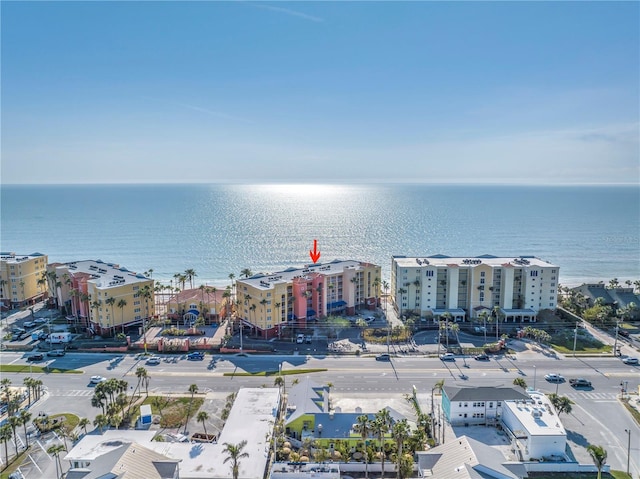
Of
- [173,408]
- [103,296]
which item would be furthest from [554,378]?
[103,296]

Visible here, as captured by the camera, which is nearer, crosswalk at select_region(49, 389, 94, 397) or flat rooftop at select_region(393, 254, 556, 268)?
crosswalk at select_region(49, 389, 94, 397)

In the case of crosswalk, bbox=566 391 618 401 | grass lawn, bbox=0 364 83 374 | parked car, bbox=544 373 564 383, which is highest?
parked car, bbox=544 373 564 383

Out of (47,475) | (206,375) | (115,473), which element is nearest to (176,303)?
(206,375)

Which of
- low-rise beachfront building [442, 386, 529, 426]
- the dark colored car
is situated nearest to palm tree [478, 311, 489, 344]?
low-rise beachfront building [442, 386, 529, 426]

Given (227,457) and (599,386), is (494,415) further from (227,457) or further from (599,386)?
(227,457)

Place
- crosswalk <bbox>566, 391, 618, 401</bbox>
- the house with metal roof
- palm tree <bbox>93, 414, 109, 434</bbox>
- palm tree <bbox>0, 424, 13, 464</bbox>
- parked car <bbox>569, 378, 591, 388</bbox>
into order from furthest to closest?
parked car <bbox>569, 378, 591, 388</bbox> < crosswalk <bbox>566, 391, 618, 401</bbox> < palm tree <bbox>93, 414, 109, 434</bbox> < palm tree <bbox>0, 424, 13, 464</bbox> < the house with metal roof

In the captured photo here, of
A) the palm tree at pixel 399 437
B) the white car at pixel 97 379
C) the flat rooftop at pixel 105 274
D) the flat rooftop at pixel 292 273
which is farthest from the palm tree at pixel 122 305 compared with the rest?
the palm tree at pixel 399 437

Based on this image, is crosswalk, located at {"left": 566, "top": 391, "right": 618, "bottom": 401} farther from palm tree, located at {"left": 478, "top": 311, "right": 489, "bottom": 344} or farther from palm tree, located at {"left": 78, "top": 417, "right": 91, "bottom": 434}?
palm tree, located at {"left": 78, "top": 417, "right": 91, "bottom": 434}

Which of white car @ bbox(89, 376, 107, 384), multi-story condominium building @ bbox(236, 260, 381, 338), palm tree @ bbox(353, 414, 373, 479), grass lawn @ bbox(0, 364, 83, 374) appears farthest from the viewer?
multi-story condominium building @ bbox(236, 260, 381, 338)
